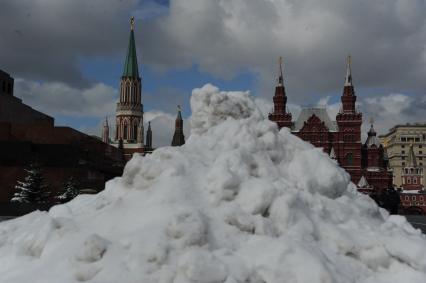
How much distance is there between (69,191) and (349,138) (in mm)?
44351

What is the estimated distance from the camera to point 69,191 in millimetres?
27250

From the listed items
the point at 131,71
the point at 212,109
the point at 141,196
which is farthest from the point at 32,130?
the point at 131,71

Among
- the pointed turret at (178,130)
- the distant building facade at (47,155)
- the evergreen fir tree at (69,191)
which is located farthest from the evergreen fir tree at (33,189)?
the pointed turret at (178,130)

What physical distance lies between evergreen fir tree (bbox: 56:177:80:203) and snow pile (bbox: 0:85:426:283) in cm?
1772

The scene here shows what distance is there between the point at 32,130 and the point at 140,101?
71.8m

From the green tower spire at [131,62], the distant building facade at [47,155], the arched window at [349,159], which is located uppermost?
the green tower spire at [131,62]

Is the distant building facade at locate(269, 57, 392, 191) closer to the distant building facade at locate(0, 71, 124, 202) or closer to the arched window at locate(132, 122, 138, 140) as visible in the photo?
the distant building facade at locate(0, 71, 124, 202)

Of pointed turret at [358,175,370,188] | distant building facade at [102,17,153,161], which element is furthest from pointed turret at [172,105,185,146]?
pointed turret at [358,175,370,188]

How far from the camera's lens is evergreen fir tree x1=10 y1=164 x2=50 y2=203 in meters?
26.5

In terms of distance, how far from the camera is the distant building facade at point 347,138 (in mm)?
63562

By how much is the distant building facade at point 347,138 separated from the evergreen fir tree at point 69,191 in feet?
128

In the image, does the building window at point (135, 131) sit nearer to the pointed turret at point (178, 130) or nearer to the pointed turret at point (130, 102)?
the pointed turret at point (130, 102)

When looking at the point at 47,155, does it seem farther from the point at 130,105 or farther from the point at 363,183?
the point at 130,105

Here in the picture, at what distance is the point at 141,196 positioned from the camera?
25.3ft
